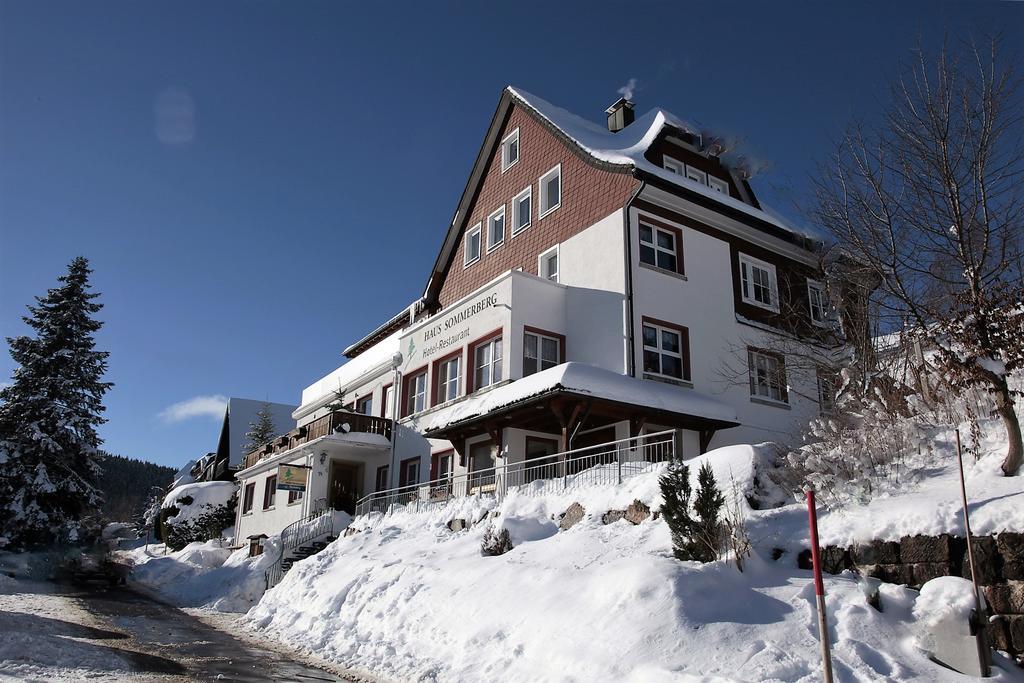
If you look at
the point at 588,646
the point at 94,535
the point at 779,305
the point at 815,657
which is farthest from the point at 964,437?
the point at 94,535

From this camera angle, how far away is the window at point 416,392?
2619cm

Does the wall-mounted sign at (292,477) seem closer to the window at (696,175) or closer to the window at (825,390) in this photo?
the window at (696,175)

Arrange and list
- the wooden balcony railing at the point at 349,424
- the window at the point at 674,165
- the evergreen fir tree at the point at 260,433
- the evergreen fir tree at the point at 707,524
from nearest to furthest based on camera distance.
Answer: the evergreen fir tree at the point at 707,524 < the window at the point at 674,165 < the wooden balcony railing at the point at 349,424 < the evergreen fir tree at the point at 260,433

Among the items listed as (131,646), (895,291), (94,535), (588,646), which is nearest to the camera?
(588,646)

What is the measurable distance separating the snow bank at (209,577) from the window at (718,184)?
60.2ft

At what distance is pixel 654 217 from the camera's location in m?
21.3

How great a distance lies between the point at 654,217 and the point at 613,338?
3.84m

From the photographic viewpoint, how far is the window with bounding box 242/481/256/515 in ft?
117

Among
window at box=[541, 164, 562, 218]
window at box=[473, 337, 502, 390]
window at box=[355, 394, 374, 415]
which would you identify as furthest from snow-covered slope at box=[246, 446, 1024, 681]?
window at box=[355, 394, 374, 415]

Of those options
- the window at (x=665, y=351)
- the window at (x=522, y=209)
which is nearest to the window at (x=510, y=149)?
the window at (x=522, y=209)

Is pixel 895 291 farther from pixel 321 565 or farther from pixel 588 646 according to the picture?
pixel 321 565

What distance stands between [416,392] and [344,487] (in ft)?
17.7

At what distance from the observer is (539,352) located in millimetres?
21438

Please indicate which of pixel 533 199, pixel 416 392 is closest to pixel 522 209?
pixel 533 199
